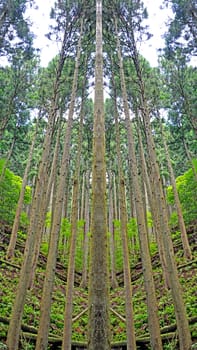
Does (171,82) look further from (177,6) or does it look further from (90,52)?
(90,52)

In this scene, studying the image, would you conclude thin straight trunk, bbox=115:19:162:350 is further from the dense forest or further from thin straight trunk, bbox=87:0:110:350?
thin straight trunk, bbox=87:0:110:350

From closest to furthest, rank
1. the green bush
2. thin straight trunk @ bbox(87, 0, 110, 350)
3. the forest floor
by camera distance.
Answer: thin straight trunk @ bbox(87, 0, 110, 350) < the forest floor < the green bush

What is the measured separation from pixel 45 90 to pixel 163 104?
6.38 m

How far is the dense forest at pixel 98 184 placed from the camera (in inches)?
224

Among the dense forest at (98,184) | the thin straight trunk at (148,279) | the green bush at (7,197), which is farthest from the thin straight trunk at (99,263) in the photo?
the green bush at (7,197)

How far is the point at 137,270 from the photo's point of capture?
1736cm

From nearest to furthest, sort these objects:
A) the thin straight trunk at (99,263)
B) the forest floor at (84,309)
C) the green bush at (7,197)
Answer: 1. the thin straight trunk at (99,263)
2. the forest floor at (84,309)
3. the green bush at (7,197)

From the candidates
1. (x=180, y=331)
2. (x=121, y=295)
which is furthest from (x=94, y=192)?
(x=121, y=295)

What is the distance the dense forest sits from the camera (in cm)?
568

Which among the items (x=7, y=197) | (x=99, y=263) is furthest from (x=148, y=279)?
(x=7, y=197)

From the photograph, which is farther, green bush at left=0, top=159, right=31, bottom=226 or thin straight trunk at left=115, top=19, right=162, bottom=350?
green bush at left=0, top=159, right=31, bottom=226

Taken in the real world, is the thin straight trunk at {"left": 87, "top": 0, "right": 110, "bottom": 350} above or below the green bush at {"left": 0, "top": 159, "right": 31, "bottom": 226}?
below

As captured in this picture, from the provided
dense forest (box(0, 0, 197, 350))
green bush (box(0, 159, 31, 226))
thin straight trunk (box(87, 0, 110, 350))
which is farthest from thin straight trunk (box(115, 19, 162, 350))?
green bush (box(0, 159, 31, 226))

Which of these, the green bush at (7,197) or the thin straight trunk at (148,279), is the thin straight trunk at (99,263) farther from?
the green bush at (7,197)
